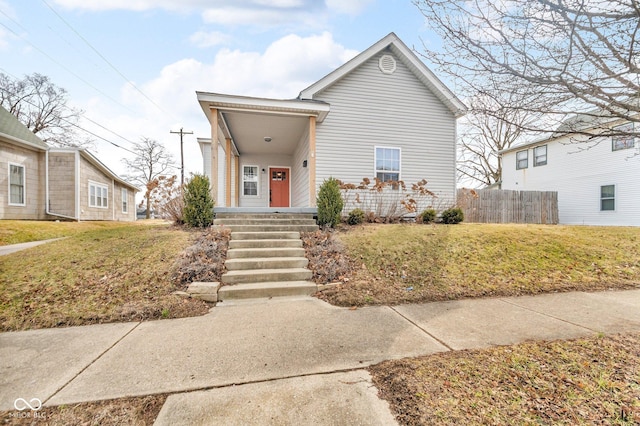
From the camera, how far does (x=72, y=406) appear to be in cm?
189

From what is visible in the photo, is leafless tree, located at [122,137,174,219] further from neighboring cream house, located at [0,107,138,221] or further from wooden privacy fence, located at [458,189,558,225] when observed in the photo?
wooden privacy fence, located at [458,189,558,225]

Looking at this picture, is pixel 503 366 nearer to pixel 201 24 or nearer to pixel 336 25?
pixel 336 25

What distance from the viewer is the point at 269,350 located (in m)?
2.65

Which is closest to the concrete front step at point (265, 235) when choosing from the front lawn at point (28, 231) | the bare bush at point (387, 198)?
the bare bush at point (387, 198)

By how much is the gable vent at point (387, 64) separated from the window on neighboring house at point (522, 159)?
1348 cm

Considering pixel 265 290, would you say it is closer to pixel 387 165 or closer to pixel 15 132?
pixel 387 165

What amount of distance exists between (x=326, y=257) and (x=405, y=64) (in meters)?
8.44

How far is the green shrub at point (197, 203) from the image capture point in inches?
272

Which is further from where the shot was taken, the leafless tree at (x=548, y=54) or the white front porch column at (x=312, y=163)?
the white front porch column at (x=312, y=163)

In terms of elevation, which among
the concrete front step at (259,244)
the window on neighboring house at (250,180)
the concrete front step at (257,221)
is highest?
the window on neighboring house at (250,180)

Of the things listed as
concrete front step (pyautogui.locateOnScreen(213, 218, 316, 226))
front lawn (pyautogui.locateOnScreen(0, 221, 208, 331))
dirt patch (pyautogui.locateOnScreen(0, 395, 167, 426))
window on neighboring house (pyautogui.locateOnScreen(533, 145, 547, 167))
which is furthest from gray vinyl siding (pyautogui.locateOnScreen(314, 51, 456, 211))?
window on neighboring house (pyautogui.locateOnScreen(533, 145, 547, 167))

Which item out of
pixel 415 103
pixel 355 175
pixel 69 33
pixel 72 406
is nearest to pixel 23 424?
pixel 72 406

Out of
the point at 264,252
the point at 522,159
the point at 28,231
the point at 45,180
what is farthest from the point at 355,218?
the point at 522,159

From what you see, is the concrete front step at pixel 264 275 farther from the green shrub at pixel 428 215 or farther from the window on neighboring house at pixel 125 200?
the window on neighboring house at pixel 125 200
